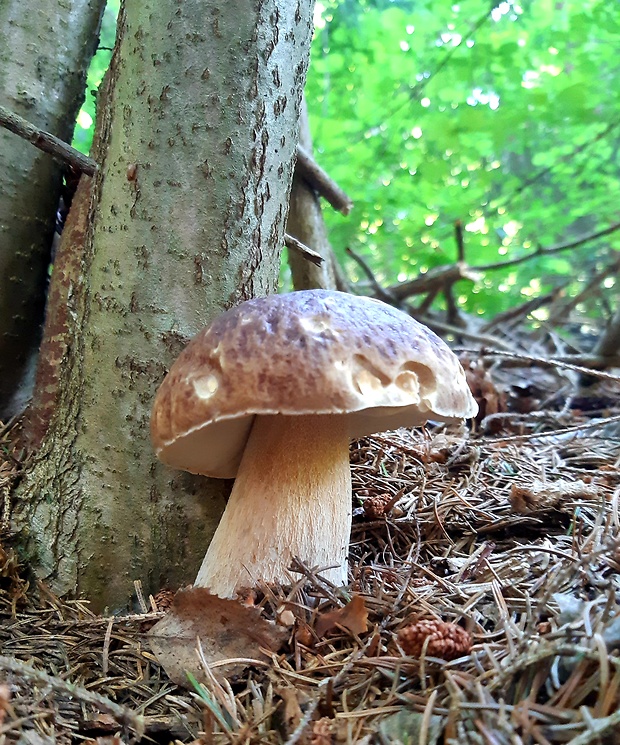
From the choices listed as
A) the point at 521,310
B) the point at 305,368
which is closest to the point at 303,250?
the point at 305,368

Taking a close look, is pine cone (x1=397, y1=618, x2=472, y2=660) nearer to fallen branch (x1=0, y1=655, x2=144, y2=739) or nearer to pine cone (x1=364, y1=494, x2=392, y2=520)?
fallen branch (x1=0, y1=655, x2=144, y2=739)

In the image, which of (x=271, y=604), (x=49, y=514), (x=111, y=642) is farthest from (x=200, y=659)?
(x=49, y=514)

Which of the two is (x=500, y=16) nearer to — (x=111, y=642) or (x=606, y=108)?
(x=606, y=108)

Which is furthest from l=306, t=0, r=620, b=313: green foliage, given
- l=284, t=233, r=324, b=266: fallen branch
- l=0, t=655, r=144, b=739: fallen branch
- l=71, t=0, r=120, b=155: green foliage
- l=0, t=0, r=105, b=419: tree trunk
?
l=0, t=655, r=144, b=739: fallen branch

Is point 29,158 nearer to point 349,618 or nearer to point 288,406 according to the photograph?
point 288,406

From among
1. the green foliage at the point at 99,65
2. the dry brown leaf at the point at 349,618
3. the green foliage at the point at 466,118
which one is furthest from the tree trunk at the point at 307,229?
the green foliage at the point at 99,65

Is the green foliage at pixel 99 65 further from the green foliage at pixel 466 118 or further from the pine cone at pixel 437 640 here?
the pine cone at pixel 437 640
